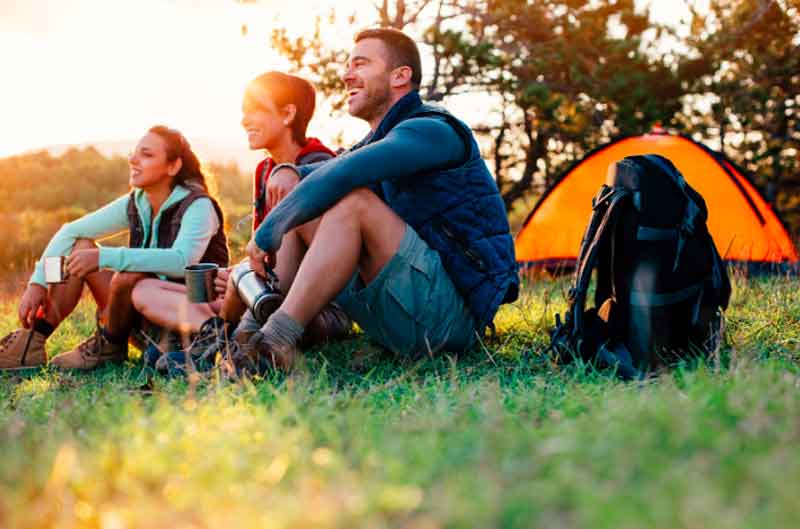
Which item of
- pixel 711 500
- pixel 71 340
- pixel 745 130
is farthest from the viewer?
pixel 745 130

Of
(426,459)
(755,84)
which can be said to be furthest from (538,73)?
(426,459)

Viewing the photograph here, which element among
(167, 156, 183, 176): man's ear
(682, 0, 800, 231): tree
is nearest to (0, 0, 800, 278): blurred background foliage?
(682, 0, 800, 231): tree

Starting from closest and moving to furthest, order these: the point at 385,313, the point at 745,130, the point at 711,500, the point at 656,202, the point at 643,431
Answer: the point at 711,500 < the point at 643,431 < the point at 656,202 < the point at 385,313 < the point at 745,130

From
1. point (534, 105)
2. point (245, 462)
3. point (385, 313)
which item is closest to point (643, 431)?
point (245, 462)

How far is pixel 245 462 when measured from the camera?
1547mm

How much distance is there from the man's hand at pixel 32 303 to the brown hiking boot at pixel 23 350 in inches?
2.4

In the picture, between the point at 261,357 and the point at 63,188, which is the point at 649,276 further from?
the point at 63,188

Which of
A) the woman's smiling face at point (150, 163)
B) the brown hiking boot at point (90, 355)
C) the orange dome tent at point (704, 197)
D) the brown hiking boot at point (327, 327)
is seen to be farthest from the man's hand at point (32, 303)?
the orange dome tent at point (704, 197)

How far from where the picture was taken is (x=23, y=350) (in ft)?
12.8

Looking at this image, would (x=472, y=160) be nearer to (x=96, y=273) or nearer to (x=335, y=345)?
(x=335, y=345)

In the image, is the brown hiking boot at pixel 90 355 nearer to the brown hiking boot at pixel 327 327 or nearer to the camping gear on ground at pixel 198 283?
the camping gear on ground at pixel 198 283

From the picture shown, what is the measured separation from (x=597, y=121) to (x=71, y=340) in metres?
5.99

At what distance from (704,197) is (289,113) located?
3.60 meters

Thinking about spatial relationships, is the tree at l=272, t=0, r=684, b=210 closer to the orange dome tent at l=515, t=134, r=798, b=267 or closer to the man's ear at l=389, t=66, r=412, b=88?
the orange dome tent at l=515, t=134, r=798, b=267
